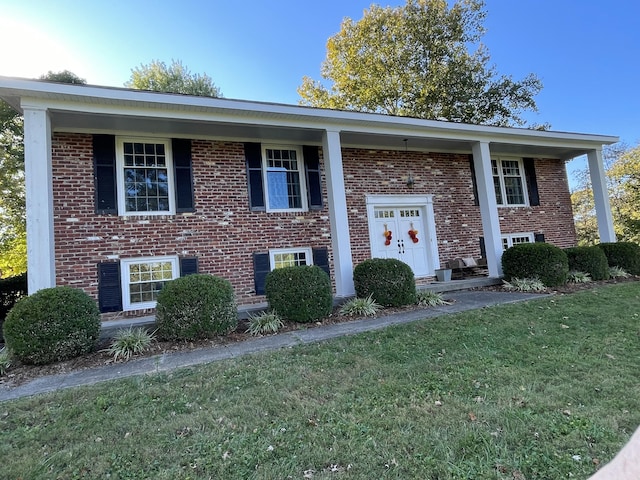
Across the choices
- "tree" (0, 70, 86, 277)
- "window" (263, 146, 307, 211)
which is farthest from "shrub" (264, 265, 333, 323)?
"tree" (0, 70, 86, 277)

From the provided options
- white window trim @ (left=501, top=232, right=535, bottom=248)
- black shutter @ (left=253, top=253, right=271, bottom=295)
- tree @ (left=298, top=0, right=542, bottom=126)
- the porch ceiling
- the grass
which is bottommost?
the grass

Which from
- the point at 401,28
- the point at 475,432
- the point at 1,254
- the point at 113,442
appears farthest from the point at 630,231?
the point at 1,254

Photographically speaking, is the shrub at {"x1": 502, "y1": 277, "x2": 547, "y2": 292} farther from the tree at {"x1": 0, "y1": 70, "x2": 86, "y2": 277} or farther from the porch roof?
the tree at {"x1": 0, "y1": 70, "x2": 86, "y2": 277}

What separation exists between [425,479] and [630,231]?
1910 cm

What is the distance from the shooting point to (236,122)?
283 inches

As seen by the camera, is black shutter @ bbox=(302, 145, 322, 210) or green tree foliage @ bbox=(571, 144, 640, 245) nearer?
black shutter @ bbox=(302, 145, 322, 210)

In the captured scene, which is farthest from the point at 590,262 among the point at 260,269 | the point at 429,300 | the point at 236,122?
the point at 236,122

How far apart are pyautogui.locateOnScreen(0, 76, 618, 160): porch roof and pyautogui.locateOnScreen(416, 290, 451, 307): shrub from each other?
3754mm

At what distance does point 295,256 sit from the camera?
8.67 m

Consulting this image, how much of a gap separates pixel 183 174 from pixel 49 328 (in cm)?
412

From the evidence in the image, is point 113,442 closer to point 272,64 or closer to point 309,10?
point 309,10

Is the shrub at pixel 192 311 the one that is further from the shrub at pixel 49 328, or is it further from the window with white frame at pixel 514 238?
the window with white frame at pixel 514 238

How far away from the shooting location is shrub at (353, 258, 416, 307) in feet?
22.3

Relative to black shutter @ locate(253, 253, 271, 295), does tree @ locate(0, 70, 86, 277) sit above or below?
above
